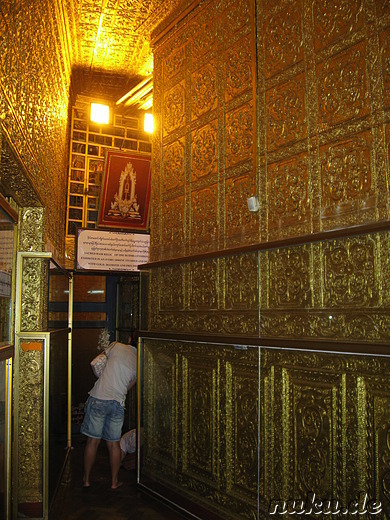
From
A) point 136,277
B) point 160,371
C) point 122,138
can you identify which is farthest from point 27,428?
point 122,138

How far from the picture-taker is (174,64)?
5.39 metres

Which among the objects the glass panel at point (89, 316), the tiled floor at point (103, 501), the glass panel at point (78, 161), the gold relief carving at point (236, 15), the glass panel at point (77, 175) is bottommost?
the tiled floor at point (103, 501)

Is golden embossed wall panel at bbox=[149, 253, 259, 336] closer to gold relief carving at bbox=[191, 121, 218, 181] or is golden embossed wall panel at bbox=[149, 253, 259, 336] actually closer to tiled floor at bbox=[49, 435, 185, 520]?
gold relief carving at bbox=[191, 121, 218, 181]

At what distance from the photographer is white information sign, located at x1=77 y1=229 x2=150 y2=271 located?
7.23 metres

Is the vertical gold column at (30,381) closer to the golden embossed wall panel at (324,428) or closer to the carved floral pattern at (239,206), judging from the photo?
the carved floral pattern at (239,206)

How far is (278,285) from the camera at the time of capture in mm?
3662

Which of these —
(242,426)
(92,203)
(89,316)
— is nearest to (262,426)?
(242,426)

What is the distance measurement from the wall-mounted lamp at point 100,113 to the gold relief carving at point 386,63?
5.31 metres

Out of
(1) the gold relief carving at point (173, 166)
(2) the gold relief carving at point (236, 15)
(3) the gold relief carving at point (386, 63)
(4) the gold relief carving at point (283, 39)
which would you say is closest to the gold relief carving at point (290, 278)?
(3) the gold relief carving at point (386, 63)

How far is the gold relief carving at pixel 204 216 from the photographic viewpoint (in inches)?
181

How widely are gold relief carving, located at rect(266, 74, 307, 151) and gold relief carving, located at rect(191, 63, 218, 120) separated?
0.89 metres

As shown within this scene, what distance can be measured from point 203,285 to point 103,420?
6.57 ft

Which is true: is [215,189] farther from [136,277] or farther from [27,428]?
[136,277]

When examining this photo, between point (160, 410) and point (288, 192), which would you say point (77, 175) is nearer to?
point (160, 410)
